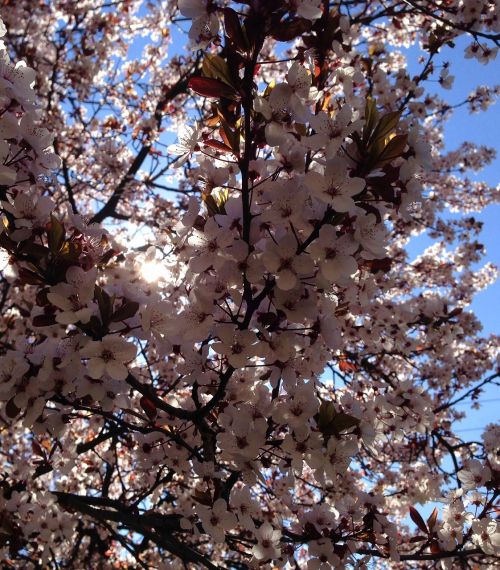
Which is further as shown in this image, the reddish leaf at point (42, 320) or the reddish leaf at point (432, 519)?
the reddish leaf at point (432, 519)

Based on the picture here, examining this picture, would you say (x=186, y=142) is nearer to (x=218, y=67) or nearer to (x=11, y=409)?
(x=218, y=67)

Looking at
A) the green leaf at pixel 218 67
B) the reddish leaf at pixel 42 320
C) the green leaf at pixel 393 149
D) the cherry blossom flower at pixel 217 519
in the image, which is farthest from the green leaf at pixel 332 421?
the green leaf at pixel 218 67

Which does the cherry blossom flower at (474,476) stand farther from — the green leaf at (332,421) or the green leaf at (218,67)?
the green leaf at (218,67)

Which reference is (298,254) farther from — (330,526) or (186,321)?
(330,526)

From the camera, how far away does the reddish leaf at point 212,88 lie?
1281 mm

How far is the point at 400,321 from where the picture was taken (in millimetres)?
4039

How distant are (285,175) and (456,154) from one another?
7.58 meters

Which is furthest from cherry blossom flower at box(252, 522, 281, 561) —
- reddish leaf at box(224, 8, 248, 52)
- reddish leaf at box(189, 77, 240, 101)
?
reddish leaf at box(224, 8, 248, 52)

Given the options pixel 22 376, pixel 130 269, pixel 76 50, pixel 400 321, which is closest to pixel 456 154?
pixel 400 321

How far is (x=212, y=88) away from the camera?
1.29m

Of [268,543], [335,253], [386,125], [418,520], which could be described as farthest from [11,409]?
[418,520]

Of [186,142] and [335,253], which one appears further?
[186,142]

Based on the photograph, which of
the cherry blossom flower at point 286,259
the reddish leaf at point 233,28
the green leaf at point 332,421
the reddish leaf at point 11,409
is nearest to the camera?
the reddish leaf at point 233,28

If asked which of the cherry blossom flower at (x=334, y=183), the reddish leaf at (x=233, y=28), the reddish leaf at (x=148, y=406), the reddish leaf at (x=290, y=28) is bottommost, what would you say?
the reddish leaf at (x=148, y=406)
